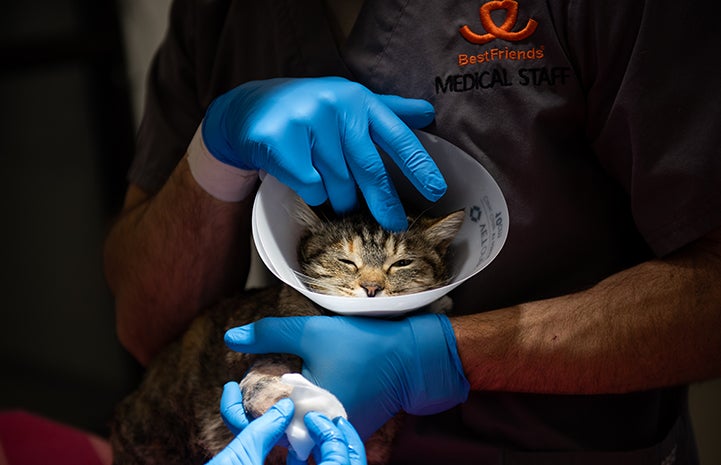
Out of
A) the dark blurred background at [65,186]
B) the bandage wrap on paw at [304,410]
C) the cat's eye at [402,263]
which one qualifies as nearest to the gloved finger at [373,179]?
the cat's eye at [402,263]

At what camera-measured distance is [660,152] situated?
3.40ft

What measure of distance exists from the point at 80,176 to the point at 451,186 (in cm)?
186

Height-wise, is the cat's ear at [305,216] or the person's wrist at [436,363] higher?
the cat's ear at [305,216]

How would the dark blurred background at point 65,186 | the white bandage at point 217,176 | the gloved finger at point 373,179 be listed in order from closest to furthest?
the gloved finger at point 373,179 → the white bandage at point 217,176 → the dark blurred background at point 65,186

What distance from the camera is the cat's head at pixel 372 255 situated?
4.02 feet

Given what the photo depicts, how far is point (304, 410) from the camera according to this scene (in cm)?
95

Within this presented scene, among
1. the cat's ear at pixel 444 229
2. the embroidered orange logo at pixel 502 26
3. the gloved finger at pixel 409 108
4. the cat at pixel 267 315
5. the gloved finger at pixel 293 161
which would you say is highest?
the embroidered orange logo at pixel 502 26

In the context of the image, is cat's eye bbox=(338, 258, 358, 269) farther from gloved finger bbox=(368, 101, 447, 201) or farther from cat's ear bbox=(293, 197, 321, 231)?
gloved finger bbox=(368, 101, 447, 201)

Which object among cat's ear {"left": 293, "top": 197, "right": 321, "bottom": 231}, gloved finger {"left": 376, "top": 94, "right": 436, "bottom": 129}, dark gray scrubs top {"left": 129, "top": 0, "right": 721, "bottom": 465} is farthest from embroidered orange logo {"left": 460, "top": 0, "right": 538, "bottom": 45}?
cat's ear {"left": 293, "top": 197, "right": 321, "bottom": 231}

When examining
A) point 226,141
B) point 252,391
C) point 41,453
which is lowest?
point 41,453

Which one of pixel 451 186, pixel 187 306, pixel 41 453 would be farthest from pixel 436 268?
pixel 41 453

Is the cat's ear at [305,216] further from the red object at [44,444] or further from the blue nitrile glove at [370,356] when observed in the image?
the red object at [44,444]

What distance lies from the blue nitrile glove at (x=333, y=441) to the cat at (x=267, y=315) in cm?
14

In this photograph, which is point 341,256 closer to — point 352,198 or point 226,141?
point 352,198
